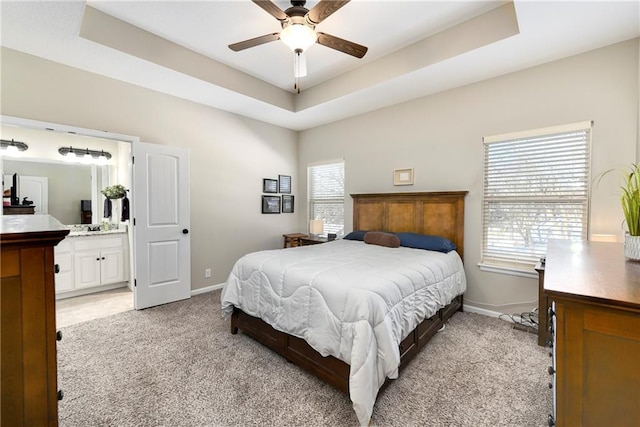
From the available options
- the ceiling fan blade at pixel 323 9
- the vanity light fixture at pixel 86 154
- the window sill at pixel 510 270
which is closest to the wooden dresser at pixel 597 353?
the ceiling fan blade at pixel 323 9

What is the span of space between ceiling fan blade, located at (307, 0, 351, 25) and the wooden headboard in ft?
7.77

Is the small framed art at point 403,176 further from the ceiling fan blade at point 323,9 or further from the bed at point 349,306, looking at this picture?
the ceiling fan blade at point 323,9

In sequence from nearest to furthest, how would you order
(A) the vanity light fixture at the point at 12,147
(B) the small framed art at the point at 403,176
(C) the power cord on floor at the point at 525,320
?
1. (C) the power cord on floor at the point at 525,320
2. (A) the vanity light fixture at the point at 12,147
3. (B) the small framed art at the point at 403,176

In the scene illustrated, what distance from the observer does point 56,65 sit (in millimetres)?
2848

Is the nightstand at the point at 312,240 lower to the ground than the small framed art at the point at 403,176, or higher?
lower

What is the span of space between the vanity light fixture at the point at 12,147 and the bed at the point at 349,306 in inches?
142

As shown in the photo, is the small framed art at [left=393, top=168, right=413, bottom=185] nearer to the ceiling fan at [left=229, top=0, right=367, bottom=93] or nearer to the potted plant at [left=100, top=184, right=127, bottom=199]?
the ceiling fan at [left=229, top=0, right=367, bottom=93]

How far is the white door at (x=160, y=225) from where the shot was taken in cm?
337

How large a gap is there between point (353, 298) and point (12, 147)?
4794 millimetres

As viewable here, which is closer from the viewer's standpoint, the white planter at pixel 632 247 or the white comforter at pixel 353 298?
the white planter at pixel 632 247

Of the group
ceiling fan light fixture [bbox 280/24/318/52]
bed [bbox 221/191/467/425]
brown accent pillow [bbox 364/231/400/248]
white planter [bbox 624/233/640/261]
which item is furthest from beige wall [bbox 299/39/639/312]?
ceiling fan light fixture [bbox 280/24/318/52]

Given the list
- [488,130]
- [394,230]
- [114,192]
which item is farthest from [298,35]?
[114,192]

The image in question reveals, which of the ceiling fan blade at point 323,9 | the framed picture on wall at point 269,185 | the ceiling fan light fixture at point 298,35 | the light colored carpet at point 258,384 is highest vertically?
the ceiling fan blade at point 323,9

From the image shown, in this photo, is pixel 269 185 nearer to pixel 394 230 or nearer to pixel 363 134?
pixel 363 134
